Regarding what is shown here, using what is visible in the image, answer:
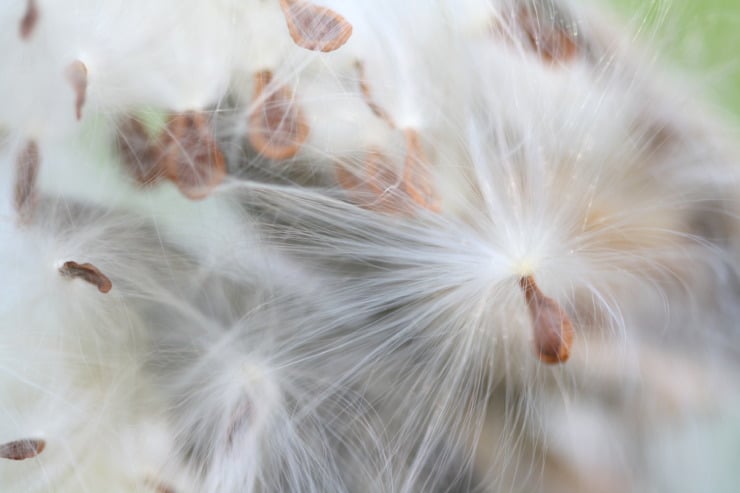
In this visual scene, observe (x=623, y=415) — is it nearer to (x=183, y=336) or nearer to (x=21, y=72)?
(x=183, y=336)

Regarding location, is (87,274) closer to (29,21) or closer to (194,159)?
(194,159)

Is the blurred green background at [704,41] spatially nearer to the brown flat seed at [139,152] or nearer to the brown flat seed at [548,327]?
the brown flat seed at [548,327]

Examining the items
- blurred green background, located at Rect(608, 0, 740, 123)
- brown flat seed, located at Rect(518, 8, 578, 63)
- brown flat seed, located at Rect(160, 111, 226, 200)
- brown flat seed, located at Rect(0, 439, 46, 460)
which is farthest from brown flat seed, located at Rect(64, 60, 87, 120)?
blurred green background, located at Rect(608, 0, 740, 123)

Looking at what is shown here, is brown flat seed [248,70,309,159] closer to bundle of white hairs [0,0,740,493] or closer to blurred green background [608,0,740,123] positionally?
bundle of white hairs [0,0,740,493]

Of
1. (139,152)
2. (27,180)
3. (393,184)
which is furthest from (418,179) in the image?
(27,180)

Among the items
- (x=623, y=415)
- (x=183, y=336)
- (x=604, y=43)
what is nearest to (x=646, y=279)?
(x=623, y=415)
